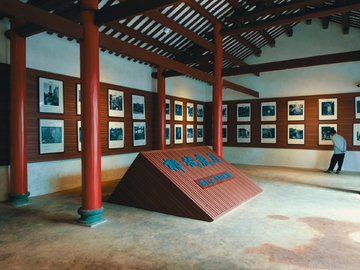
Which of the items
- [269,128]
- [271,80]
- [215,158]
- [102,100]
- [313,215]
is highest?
[271,80]

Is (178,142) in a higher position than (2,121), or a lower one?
lower

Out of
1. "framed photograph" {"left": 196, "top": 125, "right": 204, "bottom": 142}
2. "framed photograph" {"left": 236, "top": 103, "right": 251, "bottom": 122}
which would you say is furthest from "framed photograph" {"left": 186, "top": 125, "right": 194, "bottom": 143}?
"framed photograph" {"left": 236, "top": 103, "right": 251, "bottom": 122}

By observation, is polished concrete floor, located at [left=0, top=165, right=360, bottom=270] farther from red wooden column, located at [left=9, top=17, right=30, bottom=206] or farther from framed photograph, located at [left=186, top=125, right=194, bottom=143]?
framed photograph, located at [left=186, top=125, right=194, bottom=143]

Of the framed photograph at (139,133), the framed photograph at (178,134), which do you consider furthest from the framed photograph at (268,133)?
the framed photograph at (139,133)

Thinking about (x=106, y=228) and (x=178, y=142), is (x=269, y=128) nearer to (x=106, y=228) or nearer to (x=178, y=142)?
(x=178, y=142)

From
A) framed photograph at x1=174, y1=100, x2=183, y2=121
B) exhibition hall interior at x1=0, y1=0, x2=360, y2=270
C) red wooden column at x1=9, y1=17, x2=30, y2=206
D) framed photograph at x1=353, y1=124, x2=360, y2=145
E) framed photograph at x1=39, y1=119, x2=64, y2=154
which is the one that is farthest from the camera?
framed photograph at x1=174, y1=100, x2=183, y2=121

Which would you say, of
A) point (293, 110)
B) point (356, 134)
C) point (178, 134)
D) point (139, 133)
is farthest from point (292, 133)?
point (139, 133)

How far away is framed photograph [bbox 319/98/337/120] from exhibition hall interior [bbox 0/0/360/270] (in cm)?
4

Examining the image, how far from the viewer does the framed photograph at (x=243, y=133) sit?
1360 centimetres

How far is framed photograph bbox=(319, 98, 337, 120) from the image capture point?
1145 cm

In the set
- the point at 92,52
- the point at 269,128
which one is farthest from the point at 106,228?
the point at 269,128

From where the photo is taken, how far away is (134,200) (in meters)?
5.97

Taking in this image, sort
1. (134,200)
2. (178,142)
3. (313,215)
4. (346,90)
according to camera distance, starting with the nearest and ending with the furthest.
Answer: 1. (313,215)
2. (134,200)
3. (346,90)
4. (178,142)

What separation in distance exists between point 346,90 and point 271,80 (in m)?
3.21
